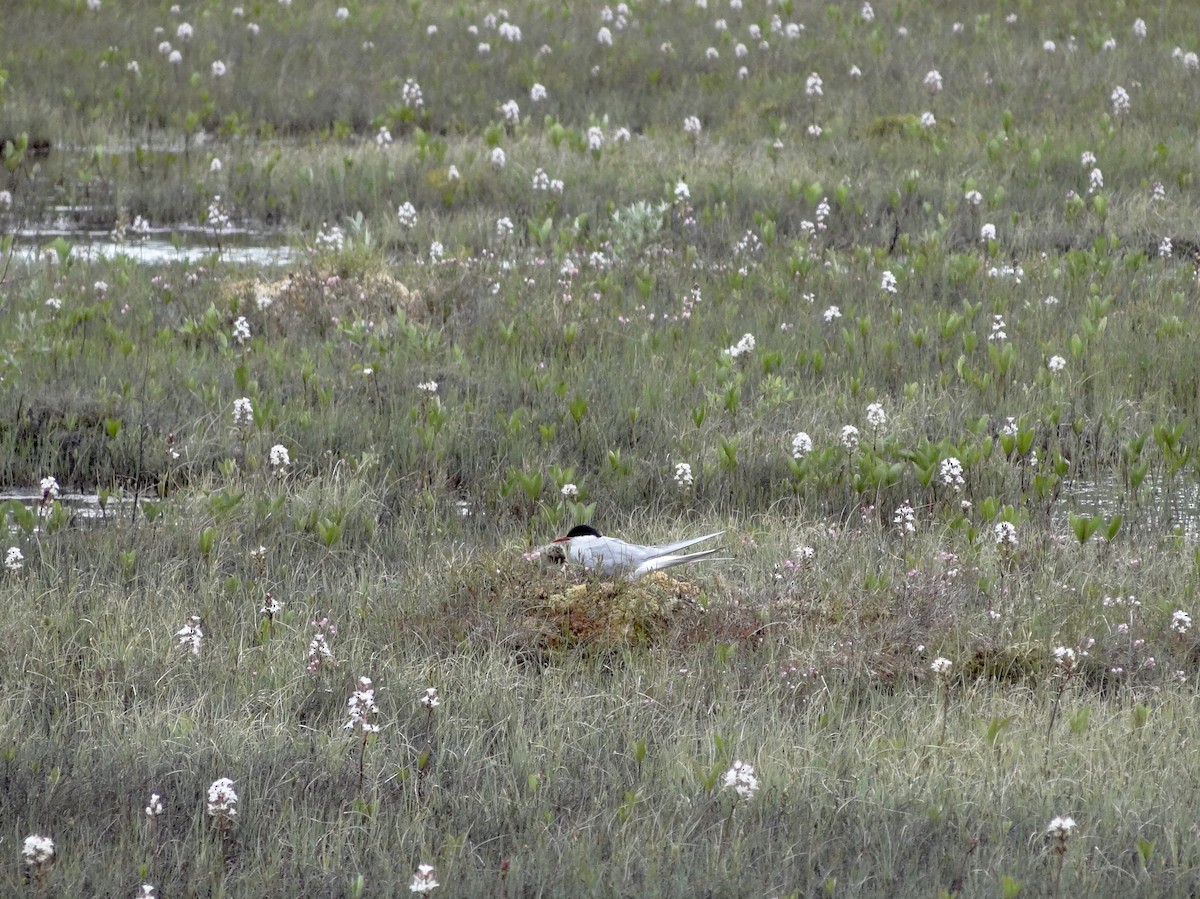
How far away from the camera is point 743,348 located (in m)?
8.17

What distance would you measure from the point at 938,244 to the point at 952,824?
6.96 m

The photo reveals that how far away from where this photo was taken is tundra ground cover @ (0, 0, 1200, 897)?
4.02 meters

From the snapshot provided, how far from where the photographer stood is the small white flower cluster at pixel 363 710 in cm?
419

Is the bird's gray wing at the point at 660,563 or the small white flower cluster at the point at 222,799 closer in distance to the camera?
the small white flower cluster at the point at 222,799

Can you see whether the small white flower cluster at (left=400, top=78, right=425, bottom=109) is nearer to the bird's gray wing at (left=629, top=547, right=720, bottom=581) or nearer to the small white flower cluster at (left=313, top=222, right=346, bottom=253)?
the small white flower cluster at (left=313, top=222, right=346, bottom=253)

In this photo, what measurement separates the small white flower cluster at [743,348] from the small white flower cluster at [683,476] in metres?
1.53

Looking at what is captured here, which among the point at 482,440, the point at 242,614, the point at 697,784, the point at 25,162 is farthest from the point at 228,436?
the point at 25,162

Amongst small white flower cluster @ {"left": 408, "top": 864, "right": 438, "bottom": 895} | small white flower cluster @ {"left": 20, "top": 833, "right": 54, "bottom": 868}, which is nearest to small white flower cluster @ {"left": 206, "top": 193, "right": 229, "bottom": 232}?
small white flower cluster @ {"left": 20, "top": 833, "right": 54, "bottom": 868}

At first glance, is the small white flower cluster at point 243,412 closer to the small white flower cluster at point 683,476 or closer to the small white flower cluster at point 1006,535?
the small white flower cluster at point 683,476

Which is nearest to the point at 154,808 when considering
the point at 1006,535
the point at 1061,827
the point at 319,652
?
the point at 319,652

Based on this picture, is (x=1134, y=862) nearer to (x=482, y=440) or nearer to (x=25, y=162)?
(x=482, y=440)

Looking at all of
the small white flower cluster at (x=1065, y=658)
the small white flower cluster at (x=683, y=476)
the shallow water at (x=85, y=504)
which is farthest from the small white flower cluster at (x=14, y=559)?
the small white flower cluster at (x=1065, y=658)

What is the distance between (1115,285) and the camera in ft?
31.3

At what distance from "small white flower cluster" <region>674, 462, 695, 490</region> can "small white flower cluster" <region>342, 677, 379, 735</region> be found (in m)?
2.33
